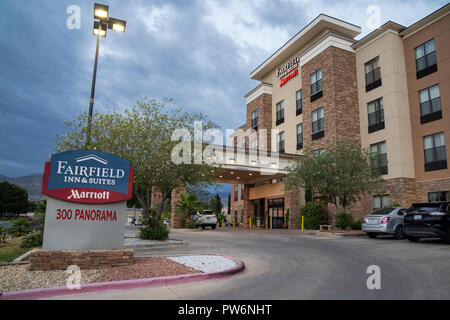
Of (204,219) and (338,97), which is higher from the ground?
(338,97)

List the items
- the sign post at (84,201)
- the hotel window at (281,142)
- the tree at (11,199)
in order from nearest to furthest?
the sign post at (84,201)
the hotel window at (281,142)
the tree at (11,199)

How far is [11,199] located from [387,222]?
8329 centimetres

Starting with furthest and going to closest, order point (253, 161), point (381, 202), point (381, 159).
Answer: point (253, 161) → point (381, 159) → point (381, 202)

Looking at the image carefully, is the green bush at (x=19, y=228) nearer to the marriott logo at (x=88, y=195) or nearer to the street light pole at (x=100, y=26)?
the street light pole at (x=100, y=26)

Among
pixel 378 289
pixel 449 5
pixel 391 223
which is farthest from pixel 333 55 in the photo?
pixel 378 289

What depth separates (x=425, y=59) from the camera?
22.8 m

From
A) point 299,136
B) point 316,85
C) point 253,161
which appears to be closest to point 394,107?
point 316,85

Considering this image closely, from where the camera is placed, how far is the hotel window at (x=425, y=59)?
22141 millimetres

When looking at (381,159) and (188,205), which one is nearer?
(381,159)

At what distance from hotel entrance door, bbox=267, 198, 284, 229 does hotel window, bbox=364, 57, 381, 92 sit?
12925 mm

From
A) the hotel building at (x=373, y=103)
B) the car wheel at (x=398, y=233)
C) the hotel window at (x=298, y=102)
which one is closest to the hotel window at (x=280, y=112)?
the hotel building at (x=373, y=103)

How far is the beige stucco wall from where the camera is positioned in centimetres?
2267

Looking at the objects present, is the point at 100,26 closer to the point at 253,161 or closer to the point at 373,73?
the point at 253,161

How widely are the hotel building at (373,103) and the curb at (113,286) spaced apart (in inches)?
619
